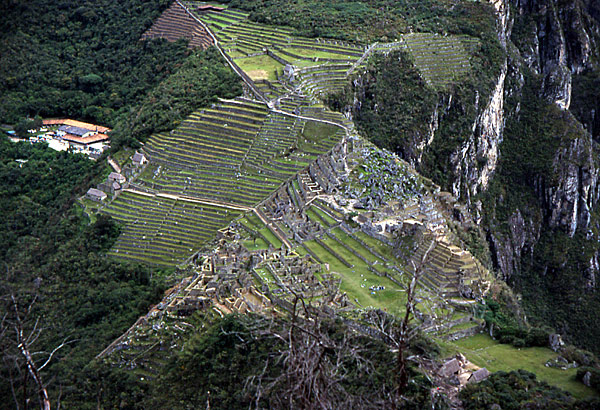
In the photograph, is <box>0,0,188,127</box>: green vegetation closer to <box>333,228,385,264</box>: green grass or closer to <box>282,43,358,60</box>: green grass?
<box>282,43,358,60</box>: green grass

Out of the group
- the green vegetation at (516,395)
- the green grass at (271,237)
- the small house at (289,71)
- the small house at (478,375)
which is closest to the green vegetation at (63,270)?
the green grass at (271,237)

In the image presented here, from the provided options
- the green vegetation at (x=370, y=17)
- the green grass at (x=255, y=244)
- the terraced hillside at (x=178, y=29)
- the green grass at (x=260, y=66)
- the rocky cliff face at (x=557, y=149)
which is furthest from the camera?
the rocky cliff face at (x=557, y=149)

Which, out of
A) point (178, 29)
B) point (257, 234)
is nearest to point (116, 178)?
point (257, 234)

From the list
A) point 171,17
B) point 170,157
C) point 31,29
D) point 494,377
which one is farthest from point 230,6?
point 494,377

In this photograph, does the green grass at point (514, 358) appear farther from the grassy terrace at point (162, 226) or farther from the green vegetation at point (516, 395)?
the grassy terrace at point (162, 226)

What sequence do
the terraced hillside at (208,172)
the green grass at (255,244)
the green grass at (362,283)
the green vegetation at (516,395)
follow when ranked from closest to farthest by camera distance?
1. the green vegetation at (516,395)
2. the green grass at (362,283)
3. the green grass at (255,244)
4. the terraced hillside at (208,172)

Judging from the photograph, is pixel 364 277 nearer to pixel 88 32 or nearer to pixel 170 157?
pixel 170 157

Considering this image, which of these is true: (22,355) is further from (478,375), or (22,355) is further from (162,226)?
(162,226)
